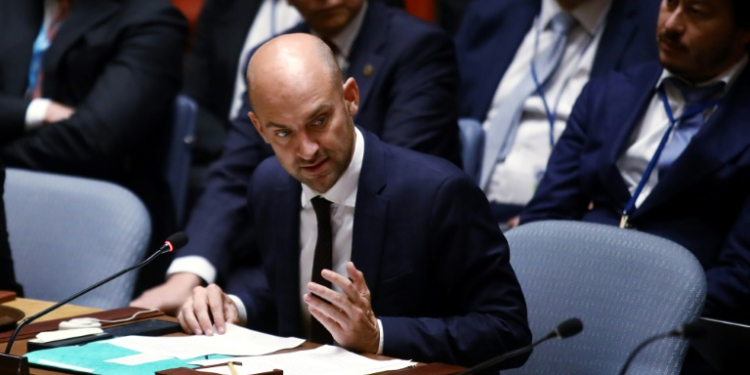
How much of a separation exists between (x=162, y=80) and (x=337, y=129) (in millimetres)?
1685

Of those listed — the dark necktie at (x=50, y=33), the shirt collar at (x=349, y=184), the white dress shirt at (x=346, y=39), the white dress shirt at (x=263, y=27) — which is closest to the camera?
the shirt collar at (x=349, y=184)

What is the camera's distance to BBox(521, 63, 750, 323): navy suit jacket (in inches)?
106

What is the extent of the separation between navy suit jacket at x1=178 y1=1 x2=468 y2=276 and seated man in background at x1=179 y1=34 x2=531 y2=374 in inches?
34.3

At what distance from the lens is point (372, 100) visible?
10.7 feet

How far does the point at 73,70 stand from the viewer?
3.74 m

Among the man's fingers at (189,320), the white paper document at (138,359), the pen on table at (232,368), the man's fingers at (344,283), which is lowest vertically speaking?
the man's fingers at (189,320)

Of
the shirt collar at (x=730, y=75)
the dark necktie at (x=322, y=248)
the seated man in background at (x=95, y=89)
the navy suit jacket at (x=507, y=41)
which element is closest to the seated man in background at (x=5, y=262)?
the dark necktie at (x=322, y=248)

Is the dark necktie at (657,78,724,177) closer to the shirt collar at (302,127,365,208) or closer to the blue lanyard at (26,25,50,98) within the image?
the shirt collar at (302,127,365,208)

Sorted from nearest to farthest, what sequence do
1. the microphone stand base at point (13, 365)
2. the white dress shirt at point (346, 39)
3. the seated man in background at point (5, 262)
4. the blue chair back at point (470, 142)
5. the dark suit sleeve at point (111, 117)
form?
the microphone stand base at point (13, 365) → the seated man in background at point (5, 262) → the white dress shirt at point (346, 39) → the blue chair back at point (470, 142) → the dark suit sleeve at point (111, 117)

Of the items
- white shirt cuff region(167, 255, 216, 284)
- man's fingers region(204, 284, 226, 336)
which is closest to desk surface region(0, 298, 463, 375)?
man's fingers region(204, 284, 226, 336)

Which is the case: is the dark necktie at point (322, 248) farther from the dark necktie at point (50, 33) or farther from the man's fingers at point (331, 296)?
the dark necktie at point (50, 33)

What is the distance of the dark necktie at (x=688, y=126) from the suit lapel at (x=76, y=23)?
1877 millimetres

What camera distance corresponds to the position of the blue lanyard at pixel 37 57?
12.6 ft

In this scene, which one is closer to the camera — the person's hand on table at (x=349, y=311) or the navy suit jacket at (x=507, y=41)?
the person's hand on table at (x=349, y=311)
